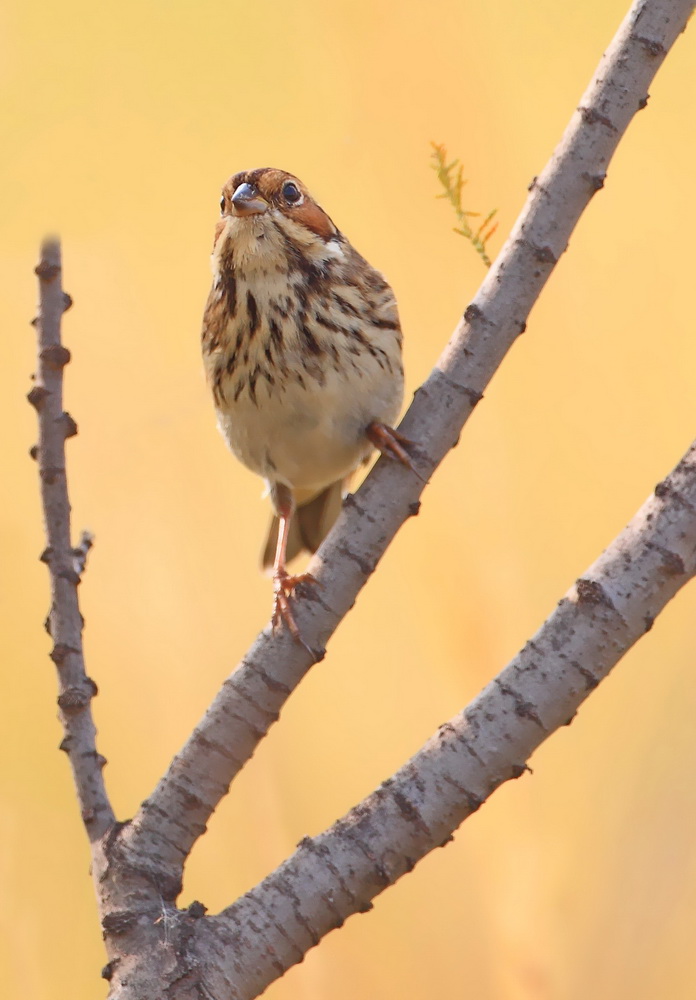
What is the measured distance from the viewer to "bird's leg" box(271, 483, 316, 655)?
5.00 ft

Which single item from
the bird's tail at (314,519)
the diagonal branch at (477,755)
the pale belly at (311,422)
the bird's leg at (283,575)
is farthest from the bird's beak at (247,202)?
the diagonal branch at (477,755)

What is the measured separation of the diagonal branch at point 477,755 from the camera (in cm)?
138

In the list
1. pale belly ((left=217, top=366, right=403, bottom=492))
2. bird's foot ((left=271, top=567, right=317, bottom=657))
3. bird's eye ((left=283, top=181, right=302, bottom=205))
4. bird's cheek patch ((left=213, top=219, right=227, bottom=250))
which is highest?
bird's cheek patch ((left=213, top=219, right=227, bottom=250))

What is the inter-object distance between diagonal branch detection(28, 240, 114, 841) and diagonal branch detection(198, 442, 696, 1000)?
35 cm

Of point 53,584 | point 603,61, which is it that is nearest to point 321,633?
point 53,584

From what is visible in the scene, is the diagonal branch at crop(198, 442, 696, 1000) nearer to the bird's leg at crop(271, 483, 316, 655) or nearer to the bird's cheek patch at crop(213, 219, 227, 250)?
the bird's leg at crop(271, 483, 316, 655)

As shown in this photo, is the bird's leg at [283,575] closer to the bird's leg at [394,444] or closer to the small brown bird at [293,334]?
the small brown bird at [293,334]

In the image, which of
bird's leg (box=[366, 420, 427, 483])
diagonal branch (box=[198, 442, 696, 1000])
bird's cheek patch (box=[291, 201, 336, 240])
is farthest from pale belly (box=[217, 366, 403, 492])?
diagonal branch (box=[198, 442, 696, 1000])

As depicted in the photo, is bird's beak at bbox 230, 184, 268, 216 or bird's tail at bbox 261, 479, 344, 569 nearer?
bird's beak at bbox 230, 184, 268, 216

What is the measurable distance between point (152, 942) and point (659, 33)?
4.70ft

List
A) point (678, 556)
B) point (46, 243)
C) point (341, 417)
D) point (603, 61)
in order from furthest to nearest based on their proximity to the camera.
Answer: point (341, 417) < point (46, 243) < point (603, 61) < point (678, 556)

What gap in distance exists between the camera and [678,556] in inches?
53.9

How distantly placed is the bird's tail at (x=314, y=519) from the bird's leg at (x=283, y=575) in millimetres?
Answer: 83

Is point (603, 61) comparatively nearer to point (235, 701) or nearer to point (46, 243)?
point (46, 243)
